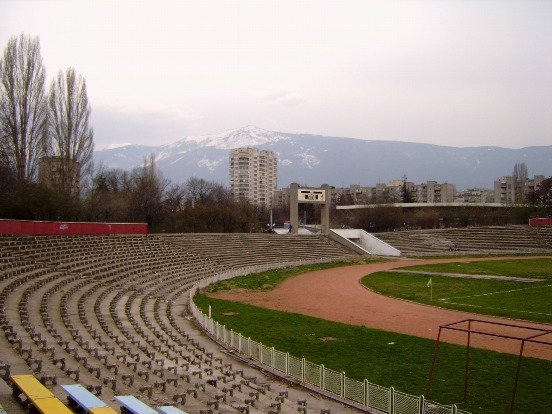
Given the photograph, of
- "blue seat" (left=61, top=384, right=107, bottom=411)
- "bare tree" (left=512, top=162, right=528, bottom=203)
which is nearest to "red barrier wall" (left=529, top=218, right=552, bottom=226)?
"bare tree" (left=512, top=162, right=528, bottom=203)

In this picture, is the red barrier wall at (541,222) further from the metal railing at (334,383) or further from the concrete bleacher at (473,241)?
the metal railing at (334,383)

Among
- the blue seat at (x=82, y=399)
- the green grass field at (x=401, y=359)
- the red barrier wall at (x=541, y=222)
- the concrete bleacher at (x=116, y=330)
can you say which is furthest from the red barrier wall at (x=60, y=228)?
the red barrier wall at (x=541, y=222)

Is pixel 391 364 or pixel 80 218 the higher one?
pixel 80 218

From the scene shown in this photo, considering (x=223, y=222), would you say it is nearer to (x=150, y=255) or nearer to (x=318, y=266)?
(x=318, y=266)

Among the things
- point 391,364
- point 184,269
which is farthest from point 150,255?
point 391,364

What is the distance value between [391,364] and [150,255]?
3268 cm

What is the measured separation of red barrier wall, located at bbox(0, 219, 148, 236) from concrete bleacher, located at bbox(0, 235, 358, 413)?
740mm

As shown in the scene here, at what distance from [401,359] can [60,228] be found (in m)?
32.3

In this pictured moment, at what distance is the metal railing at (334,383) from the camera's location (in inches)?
537

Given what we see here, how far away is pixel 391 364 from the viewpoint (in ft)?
66.5

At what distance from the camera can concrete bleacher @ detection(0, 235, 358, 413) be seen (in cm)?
1459

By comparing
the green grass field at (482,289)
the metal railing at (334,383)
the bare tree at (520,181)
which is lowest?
the green grass field at (482,289)

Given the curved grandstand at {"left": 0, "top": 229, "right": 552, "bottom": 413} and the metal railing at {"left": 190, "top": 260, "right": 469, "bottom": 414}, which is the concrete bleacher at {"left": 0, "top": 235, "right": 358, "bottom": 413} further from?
the metal railing at {"left": 190, "top": 260, "right": 469, "bottom": 414}

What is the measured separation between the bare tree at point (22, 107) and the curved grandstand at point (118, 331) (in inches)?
474
